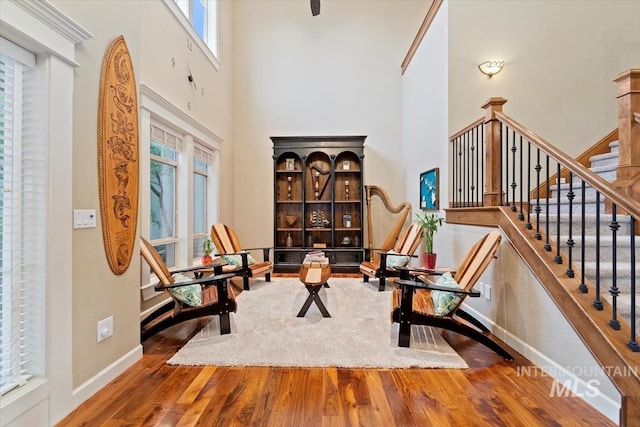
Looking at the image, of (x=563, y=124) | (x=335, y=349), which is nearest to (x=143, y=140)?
(x=335, y=349)

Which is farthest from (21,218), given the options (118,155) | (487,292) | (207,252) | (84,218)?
(487,292)

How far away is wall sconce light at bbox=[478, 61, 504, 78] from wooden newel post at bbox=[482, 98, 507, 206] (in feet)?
4.08

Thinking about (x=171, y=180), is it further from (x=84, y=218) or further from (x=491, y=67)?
(x=491, y=67)

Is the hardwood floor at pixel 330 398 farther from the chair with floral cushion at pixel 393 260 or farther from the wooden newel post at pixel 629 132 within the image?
the chair with floral cushion at pixel 393 260

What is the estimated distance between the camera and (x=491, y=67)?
4160mm

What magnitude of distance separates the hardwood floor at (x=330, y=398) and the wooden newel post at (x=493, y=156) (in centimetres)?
157

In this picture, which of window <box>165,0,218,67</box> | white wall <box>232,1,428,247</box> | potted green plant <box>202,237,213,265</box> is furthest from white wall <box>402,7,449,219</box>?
window <box>165,0,218,67</box>

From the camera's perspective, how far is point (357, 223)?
631cm

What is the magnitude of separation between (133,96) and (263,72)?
15.0 feet

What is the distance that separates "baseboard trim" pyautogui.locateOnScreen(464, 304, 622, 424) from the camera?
5.86ft

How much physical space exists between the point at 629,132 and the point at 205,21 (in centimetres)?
614

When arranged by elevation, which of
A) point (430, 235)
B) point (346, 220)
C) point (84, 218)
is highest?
point (84, 218)

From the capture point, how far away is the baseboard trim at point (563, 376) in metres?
1.79

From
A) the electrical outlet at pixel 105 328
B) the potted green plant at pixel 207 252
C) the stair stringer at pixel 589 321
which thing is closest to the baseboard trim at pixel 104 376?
the electrical outlet at pixel 105 328
